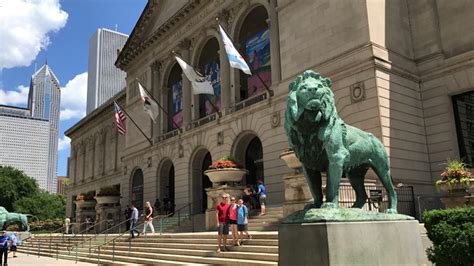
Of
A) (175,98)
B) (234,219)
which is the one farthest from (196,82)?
(234,219)

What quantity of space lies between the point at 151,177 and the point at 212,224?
55.8ft

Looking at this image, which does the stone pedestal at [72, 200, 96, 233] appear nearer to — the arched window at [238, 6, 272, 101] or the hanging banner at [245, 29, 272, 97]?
the arched window at [238, 6, 272, 101]

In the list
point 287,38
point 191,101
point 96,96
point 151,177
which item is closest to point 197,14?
point 191,101

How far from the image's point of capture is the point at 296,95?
6.83 metres

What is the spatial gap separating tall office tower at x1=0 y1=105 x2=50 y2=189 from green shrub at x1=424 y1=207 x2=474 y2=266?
17725 centimetres

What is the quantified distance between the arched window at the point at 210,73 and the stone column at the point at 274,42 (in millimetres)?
5597

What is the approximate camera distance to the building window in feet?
60.3

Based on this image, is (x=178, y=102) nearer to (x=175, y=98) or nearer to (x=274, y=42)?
(x=175, y=98)

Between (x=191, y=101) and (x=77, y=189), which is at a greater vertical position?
(x=191, y=101)

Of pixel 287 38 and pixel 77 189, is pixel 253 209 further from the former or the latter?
pixel 77 189

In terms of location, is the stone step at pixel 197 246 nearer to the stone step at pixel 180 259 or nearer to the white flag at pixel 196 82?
the stone step at pixel 180 259

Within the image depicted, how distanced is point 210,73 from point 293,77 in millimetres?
10712

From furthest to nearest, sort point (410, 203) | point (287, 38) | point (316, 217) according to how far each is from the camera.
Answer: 1. point (287, 38)
2. point (410, 203)
3. point (316, 217)

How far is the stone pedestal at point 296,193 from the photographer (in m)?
14.1
